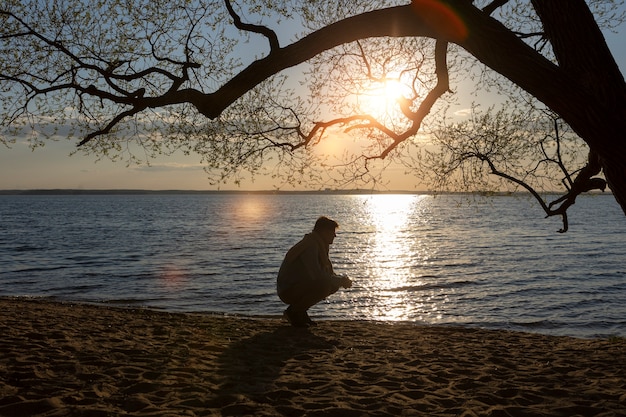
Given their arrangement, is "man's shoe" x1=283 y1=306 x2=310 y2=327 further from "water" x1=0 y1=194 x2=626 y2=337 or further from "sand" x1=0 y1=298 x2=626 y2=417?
"water" x1=0 y1=194 x2=626 y2=337

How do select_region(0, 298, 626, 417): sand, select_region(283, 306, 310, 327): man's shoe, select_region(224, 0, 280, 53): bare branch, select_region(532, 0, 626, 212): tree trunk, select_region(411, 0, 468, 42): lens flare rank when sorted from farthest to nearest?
select_region(283, 306, 310, 327): man's shoe → select_region(224, 0, 280, 53): bare branch → select_region(0, 298, 626, 417): sand → select_region(411, 0, 468, 42): lens flare → select_region(532, 0, 626, 212): tree trunk

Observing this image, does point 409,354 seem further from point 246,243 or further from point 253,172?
point 246,243

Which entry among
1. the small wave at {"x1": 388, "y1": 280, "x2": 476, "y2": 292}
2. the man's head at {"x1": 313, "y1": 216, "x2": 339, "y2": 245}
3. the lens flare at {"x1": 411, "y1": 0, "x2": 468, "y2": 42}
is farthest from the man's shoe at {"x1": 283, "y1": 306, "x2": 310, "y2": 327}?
the small wave at {"x1": 388, "y1": 280, "x2": 476, "y2": 292}

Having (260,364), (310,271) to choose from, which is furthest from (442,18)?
(310,271)

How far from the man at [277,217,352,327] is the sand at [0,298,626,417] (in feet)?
2.61

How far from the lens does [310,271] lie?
1034cm

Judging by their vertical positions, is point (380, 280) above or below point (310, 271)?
below

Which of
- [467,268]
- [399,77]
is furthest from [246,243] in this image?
[399,77]

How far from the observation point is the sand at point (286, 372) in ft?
20.5

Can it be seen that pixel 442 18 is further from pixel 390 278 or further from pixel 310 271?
pixel 390 278

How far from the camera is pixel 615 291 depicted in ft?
80.6

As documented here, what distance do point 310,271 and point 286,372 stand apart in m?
2.81

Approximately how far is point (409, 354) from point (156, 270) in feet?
75.1

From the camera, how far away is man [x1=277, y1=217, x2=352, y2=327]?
10.3 metres
